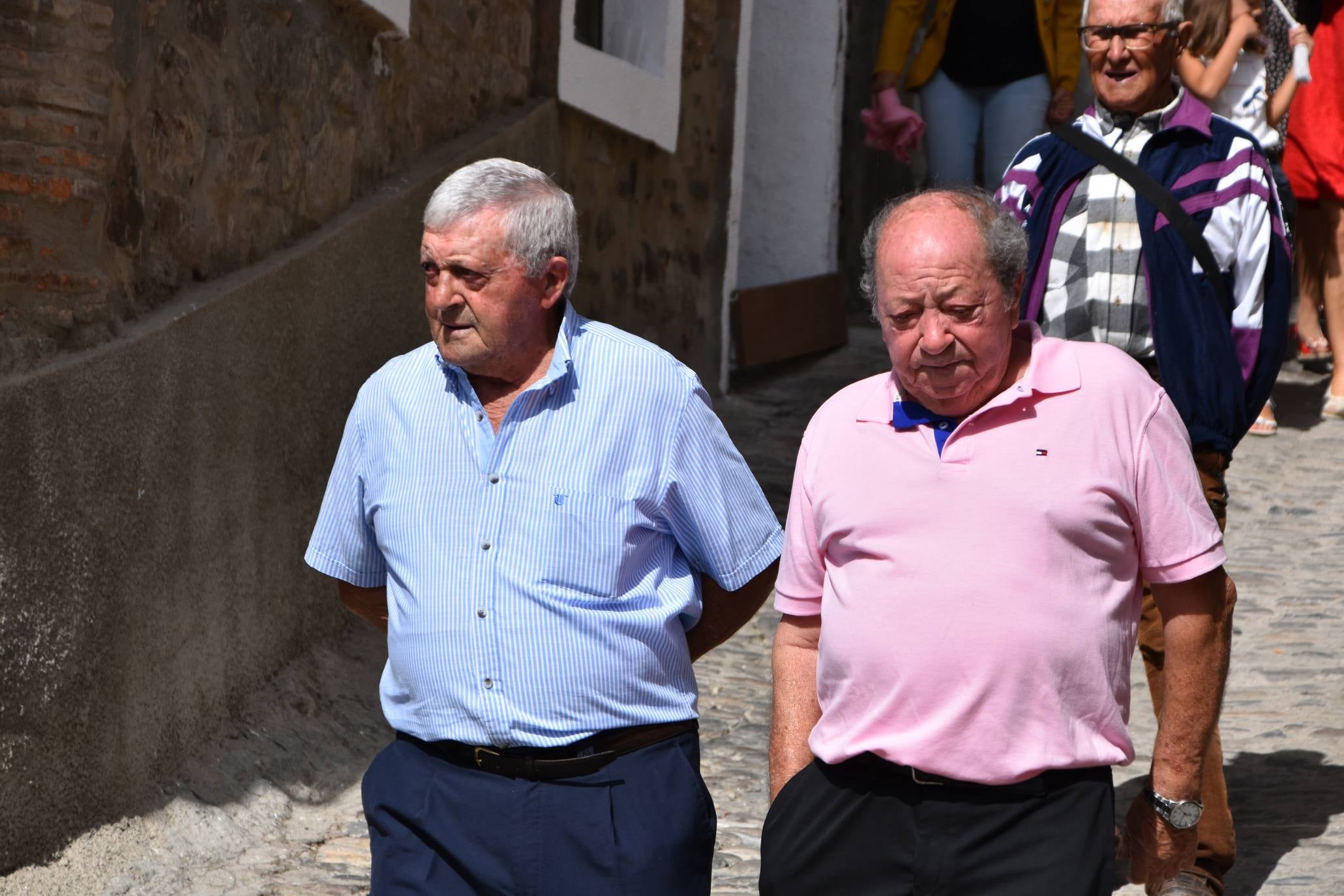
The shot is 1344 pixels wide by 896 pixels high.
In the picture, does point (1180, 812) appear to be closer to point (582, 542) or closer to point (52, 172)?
point (582, 542)

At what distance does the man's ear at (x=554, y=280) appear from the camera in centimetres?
293

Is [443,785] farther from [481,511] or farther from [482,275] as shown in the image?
[482,275]

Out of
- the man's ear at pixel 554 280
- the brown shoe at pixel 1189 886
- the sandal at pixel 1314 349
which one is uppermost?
the man's ear at pixel 554 280

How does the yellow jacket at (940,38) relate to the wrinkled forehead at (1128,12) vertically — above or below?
below

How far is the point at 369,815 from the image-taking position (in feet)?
9.32

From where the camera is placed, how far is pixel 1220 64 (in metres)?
7.50

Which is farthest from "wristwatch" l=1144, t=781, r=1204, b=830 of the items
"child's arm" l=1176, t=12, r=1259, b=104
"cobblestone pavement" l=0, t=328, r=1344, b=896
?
"child's arm" l=1176, t=12, r=1259, b=104

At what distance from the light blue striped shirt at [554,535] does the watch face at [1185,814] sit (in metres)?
0.77

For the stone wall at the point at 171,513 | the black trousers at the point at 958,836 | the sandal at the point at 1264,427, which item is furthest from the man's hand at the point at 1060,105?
the black trousers at the point at 958,836

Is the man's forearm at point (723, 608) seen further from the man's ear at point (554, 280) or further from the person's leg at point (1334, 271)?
the person's leg at point (1334, 271)

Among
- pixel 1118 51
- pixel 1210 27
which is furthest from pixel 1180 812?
pixel 1210 27

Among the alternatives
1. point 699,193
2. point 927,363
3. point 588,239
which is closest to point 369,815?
point 927,363

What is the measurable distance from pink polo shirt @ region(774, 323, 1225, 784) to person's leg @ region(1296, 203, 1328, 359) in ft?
20.1

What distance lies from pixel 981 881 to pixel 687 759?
55 cm
